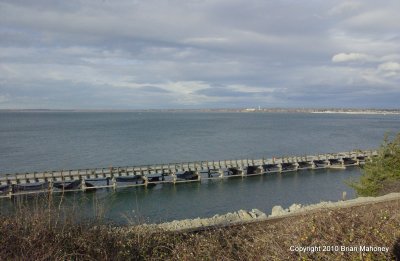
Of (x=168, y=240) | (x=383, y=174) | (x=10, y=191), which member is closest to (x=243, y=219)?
(x=168, y=240)

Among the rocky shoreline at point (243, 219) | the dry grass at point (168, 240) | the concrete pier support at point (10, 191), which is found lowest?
the concrete pier support at point (10, 191)

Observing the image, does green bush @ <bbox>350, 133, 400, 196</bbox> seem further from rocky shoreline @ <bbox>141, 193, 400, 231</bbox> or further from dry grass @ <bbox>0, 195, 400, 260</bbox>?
dry grass @ <bbox>0, 195, 400, 260</bbox>

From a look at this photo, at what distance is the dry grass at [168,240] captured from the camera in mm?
7312

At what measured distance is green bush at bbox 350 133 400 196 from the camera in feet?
73.0

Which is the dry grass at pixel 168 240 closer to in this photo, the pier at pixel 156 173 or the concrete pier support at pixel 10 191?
the pier at pixel 156 173

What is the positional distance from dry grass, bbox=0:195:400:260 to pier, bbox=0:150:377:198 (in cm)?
2229

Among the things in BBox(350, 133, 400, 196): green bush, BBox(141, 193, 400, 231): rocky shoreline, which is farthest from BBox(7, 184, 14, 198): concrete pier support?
BBox(350, 133, 400, 196): green bush

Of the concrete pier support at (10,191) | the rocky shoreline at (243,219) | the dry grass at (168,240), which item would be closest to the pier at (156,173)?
the concrete pier support at (10,191)

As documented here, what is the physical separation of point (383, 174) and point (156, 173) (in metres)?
23.2

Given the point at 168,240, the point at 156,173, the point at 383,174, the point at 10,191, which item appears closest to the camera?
the point at 168,240

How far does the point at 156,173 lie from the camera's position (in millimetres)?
40062

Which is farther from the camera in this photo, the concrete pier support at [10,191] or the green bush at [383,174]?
the concrete pier support at [10,191]

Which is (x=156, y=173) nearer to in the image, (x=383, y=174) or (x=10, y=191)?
(x=10, y=191)

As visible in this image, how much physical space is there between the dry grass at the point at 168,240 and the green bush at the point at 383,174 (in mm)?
14172
